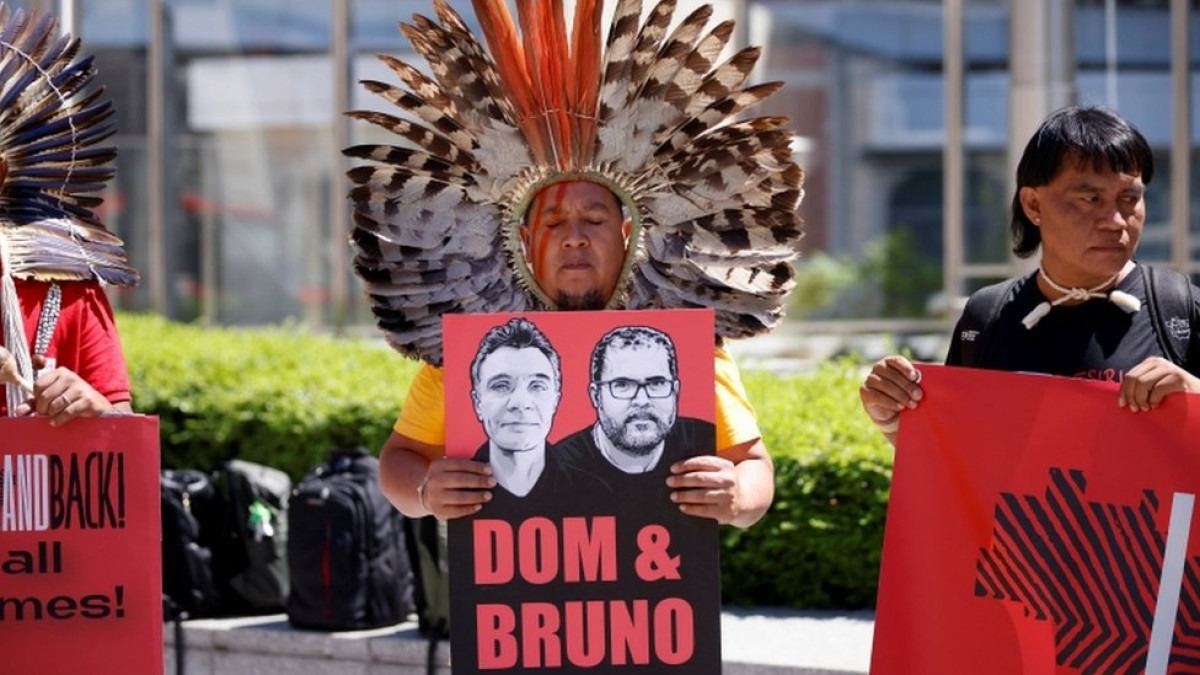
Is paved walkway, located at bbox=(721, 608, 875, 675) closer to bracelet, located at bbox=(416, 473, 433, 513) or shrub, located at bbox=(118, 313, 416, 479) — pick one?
shrub, located at bbox=(118, 313, 416, 479)

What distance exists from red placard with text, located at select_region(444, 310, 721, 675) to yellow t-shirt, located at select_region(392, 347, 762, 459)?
0.13 meters

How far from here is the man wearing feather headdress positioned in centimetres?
377

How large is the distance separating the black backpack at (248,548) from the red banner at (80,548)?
2942 millimetres

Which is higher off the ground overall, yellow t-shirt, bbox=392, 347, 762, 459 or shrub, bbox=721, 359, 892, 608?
yellow t-shirt, bbox=392, 347, 762, 459

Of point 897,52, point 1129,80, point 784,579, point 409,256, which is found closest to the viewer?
point 409,256

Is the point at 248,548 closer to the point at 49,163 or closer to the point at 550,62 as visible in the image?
the point at 49,163

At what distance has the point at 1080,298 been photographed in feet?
12.2

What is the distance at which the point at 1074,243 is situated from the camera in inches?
145

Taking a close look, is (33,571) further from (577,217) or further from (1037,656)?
(1037,656)

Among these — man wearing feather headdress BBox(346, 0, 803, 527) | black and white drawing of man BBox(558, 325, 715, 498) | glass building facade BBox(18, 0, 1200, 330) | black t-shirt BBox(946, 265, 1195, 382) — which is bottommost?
black and white drawing of man BBox(558, 325, 715, 498)

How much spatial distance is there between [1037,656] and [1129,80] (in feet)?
31.5

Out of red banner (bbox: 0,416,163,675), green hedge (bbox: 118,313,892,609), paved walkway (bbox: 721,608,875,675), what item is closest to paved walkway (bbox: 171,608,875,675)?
paved walkway (bbox: 721,608,875,675)

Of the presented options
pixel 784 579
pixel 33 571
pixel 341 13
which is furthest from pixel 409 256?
pixel 341 13

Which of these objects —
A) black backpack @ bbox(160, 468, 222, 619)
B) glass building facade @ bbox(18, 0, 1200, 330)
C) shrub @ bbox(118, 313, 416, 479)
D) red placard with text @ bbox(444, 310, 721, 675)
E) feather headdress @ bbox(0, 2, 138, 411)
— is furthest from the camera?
glass building facade @ bbox(18, 0, 1200, 330)
